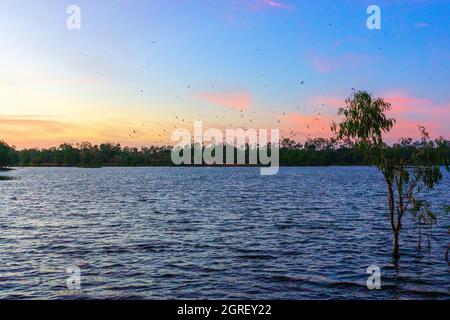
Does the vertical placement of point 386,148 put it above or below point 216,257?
above

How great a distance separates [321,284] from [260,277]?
3699 millimetres

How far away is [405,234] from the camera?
42375 millimetres

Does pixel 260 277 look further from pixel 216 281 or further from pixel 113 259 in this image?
pixel 113 259

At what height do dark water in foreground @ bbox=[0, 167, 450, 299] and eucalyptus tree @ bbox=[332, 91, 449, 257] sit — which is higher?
eucalyptus tree @ bbox=[332, 91, 449, 257]

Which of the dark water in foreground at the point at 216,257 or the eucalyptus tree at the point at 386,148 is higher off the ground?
the eucalyptus tree at the point at 386,148
